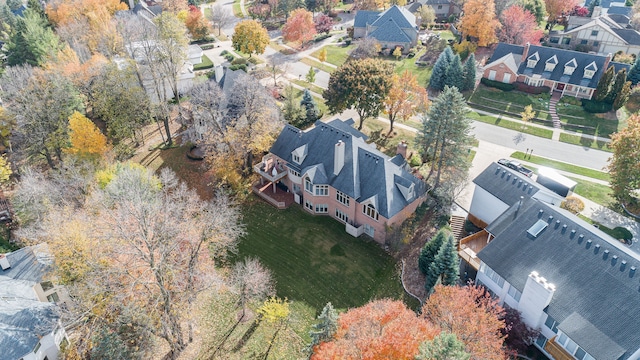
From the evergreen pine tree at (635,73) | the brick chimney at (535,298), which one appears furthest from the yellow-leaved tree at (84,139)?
the evergreen pine tree at (635,73)

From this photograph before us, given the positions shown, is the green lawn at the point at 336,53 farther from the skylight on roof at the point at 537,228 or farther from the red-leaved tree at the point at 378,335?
the red-leaved tree at the point at 378,335

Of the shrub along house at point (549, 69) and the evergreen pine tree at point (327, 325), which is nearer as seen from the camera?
the evergreen pine tree at point (327, 325)

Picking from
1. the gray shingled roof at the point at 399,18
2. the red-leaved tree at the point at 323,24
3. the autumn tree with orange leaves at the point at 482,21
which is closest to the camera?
the autumn tree with orange leaves at the point at 482,21

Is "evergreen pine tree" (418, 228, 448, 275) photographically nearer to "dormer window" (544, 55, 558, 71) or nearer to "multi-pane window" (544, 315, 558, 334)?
"multi-pane window" (544, 315, 558, 334)

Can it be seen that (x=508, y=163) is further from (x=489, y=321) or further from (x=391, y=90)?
(x=489, y=321)

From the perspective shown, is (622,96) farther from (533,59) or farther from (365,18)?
(365,18)

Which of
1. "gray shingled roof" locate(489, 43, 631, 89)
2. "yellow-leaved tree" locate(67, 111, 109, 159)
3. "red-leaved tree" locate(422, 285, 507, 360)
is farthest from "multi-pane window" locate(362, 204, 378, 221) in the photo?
"gray shingled roof" locate(489, 43, 631, 89)
